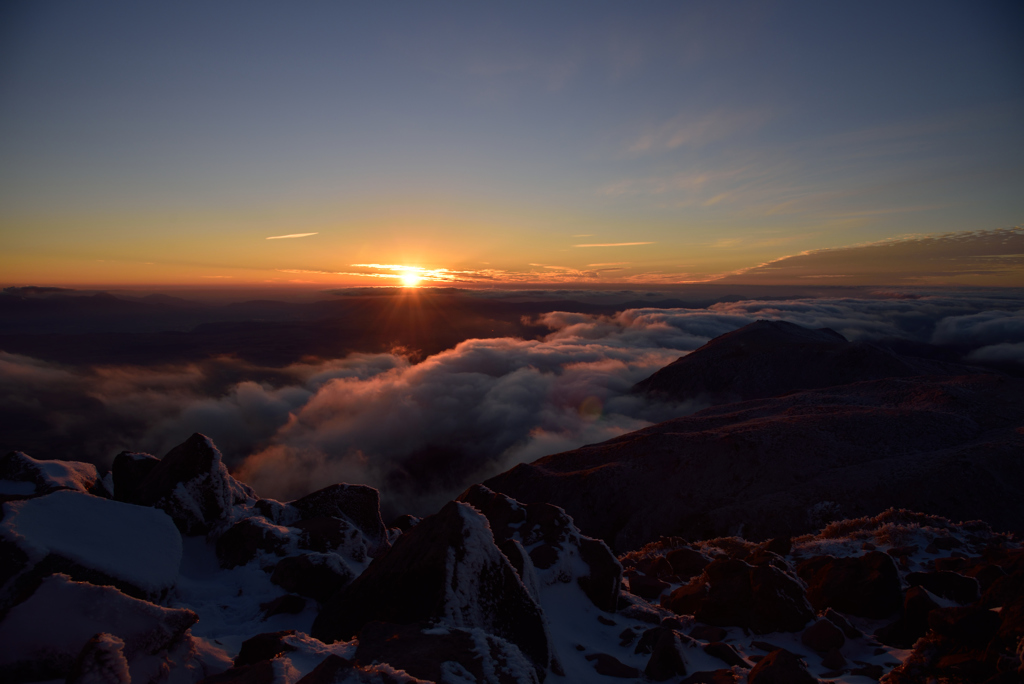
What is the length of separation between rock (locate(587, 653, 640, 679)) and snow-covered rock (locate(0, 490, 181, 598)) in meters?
7.09

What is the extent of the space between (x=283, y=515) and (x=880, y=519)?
20.9 metres

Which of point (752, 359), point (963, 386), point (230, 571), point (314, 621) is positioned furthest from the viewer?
point (752, 359)

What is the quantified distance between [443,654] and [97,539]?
5814 millimetres

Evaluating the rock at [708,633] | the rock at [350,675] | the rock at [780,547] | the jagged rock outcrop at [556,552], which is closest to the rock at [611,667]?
the jagged rock outcrop at [556,552]

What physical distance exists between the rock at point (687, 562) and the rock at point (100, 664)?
13054 mm

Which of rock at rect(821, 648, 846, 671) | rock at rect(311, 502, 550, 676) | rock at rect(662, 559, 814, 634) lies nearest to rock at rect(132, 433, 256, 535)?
rock at rect(311, 502, 550, 676)

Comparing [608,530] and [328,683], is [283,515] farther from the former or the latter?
[608,530]

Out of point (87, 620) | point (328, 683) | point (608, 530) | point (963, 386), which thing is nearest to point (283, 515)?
point (87, 620)

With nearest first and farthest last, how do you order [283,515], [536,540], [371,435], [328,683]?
[328,683] → [536,540] → [283,515] → [371,435]

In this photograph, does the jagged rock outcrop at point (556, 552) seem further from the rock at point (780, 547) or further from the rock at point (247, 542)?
the rock at point (780, 547)

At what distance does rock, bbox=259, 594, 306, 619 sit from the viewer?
823 centimetres

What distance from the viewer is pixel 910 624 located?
8469mm

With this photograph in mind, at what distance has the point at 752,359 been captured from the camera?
103625mm

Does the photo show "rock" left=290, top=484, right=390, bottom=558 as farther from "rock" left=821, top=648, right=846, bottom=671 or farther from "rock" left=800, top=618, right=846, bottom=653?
"rock" left=821, top=648, right=846, bottom=671
